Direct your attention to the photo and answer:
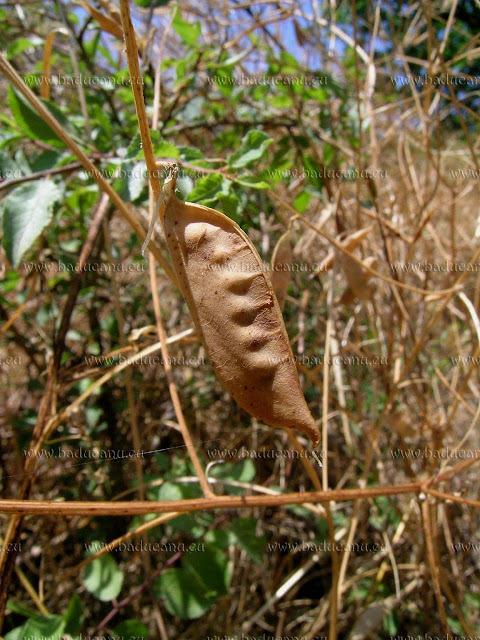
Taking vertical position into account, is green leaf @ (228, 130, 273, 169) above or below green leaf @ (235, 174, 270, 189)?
above

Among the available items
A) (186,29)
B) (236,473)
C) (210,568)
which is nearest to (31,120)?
(186,29)

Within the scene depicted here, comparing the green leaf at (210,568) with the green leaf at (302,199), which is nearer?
the green leaf at (210,568)

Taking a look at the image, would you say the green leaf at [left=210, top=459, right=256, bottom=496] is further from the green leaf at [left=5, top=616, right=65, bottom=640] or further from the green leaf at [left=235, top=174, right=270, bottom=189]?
the green leaf at [left=235, top=174, right=270, bottom=189]

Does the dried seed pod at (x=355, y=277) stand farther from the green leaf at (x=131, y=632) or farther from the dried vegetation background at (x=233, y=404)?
the green leaf at (x=131, y=632)

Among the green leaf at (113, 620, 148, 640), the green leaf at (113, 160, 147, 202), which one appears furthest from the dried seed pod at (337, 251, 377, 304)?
the green leaf at (113, 620, 148, 640)

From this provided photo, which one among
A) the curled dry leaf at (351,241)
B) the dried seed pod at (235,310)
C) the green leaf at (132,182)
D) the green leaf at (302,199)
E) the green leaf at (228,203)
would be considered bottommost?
the dried seed pod at (235,310)

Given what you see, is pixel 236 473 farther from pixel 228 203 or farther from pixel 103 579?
pixel 228 203

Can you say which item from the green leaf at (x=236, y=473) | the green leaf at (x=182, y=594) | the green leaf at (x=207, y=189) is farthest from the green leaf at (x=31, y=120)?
the green leaf at (x=182, y=594)
